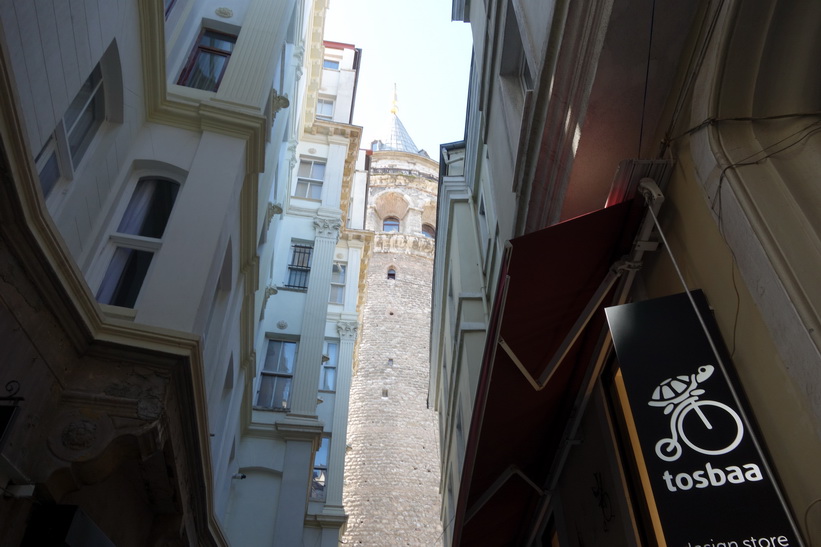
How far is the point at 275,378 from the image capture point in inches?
629

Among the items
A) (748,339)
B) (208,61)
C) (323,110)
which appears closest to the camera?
(748,339)

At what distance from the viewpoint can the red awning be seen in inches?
187

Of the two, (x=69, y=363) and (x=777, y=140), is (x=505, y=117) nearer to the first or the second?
(x=777, y=140)

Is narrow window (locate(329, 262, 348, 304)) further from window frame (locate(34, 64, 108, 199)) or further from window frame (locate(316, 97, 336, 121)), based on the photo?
window frame (locate(34, 64, 108, 199))

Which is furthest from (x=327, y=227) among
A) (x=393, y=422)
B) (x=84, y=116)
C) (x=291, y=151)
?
(x=393, y=422)

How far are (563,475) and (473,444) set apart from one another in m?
1.31

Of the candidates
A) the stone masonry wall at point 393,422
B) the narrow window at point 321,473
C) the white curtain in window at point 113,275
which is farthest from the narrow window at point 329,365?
the white curtain in window at point 113,275

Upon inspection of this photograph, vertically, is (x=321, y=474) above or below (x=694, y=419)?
above

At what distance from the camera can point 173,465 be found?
5.96m

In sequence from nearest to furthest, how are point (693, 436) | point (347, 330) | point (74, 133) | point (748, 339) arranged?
point (693, 436)
point (748, 339)
point (74, 133)
point (347, 330)

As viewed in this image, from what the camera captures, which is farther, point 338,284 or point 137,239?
point 338,284

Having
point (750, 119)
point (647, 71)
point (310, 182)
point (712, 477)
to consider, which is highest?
point (310, 182)

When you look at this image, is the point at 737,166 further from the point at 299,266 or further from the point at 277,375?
the point at 299,266

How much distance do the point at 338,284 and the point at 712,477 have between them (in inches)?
833
